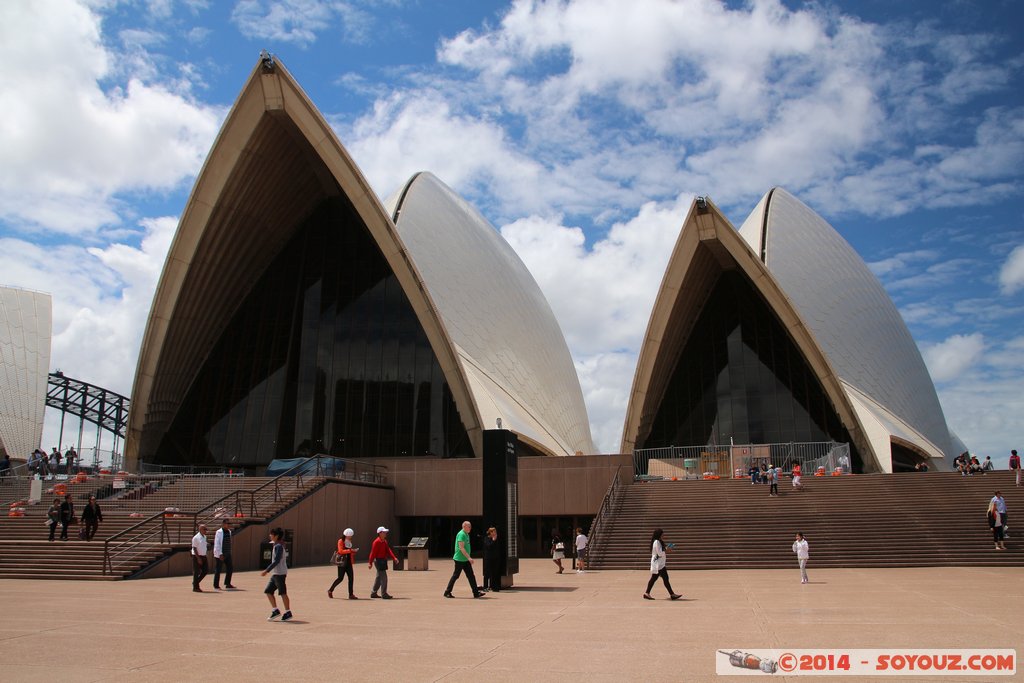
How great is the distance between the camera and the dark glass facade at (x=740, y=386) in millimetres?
36875

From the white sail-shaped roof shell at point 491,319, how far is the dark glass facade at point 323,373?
5.56 feet

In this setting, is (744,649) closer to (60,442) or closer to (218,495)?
(218,495)

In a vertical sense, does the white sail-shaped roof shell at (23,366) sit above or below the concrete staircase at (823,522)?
above

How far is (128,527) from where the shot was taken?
21.6 meters

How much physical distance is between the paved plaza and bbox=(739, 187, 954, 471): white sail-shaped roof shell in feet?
72.5

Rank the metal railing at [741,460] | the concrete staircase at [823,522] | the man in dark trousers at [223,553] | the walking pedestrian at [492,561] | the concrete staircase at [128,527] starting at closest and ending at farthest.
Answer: the walking pedestrian at [492,561], the man in dark trousers at [223,553], the concrete staircase at [128,527], the concrete staircase at [823,522], the metal railing at [741,460]

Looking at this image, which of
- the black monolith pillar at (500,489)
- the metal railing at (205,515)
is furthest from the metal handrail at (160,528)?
the black monolith pillar at (500,489)

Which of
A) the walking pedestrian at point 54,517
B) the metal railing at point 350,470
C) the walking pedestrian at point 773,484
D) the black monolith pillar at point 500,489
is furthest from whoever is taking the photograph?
the metal railing at point 350,470

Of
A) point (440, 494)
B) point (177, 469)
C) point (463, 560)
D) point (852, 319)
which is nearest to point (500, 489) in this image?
point (463, 560)

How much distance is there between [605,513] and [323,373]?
15.2 m

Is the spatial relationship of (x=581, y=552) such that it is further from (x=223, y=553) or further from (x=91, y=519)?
(x=91, y=519)

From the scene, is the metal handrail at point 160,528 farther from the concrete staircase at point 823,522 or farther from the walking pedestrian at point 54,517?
the concrete staircase at point 823,522

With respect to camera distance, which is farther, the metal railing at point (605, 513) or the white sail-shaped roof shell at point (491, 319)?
the white sail-shaped roof shell at point (491, 319)

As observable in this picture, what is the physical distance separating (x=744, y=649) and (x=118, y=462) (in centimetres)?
3280
